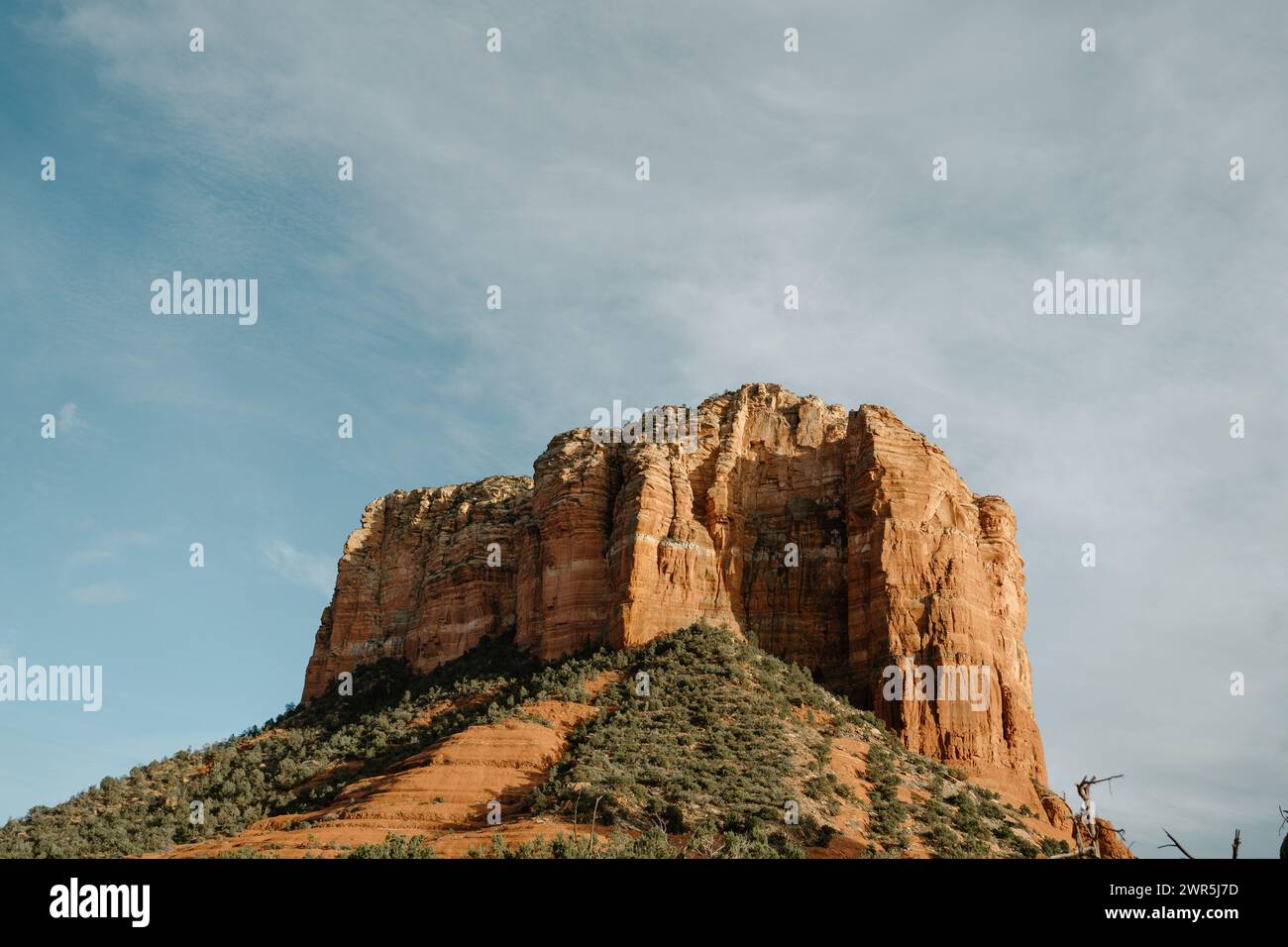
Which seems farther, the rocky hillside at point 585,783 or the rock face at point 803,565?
the rock face at point 803,565

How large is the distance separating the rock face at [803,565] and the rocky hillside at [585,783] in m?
2.61

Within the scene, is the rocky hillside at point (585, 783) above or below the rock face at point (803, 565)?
below

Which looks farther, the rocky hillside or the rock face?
the rock face

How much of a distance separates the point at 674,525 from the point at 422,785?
2398 cm

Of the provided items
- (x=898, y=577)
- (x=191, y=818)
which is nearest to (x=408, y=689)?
(x=191, y=818)

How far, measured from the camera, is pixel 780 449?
240ft

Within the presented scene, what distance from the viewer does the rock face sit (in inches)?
2470

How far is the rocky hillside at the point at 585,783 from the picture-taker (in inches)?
1736

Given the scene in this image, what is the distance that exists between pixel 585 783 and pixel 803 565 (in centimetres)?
2665

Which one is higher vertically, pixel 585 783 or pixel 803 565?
pixel 803 565

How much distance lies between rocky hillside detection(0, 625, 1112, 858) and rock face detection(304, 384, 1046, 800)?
2607 mm

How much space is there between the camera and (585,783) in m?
46.9
